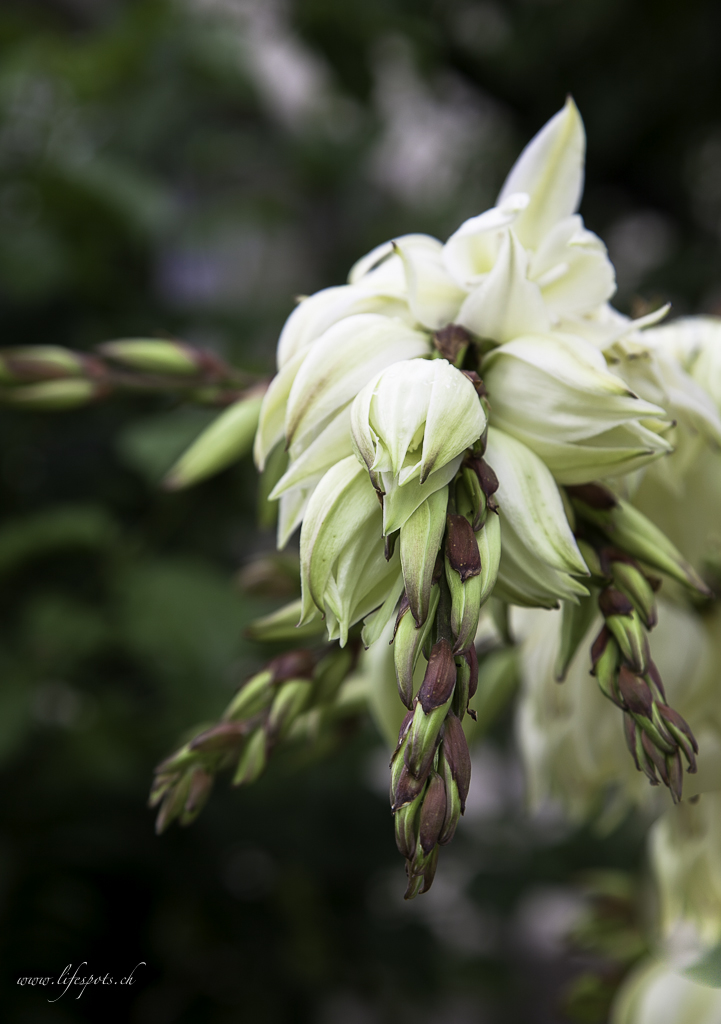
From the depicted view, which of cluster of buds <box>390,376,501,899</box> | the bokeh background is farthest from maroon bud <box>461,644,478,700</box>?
the bokeh background

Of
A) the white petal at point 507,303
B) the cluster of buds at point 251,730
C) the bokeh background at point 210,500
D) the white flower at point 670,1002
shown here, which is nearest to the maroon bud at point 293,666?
the cluster of buds at point 251,730

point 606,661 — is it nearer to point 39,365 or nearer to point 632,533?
point 632,533

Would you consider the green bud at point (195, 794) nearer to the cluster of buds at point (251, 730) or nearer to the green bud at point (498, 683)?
the cluster of buds at point (251, 730)

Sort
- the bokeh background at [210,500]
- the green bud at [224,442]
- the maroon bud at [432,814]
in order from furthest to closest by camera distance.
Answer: the bokeh background at [210,500]
the green bud at [224,442]
the maroon bud at [432,814]

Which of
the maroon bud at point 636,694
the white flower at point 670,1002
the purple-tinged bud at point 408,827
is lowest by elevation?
the white flower at point 670,1002

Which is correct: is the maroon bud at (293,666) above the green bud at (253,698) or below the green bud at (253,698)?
above
